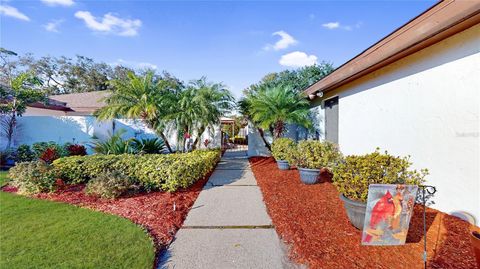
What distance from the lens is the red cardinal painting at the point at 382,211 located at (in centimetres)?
271

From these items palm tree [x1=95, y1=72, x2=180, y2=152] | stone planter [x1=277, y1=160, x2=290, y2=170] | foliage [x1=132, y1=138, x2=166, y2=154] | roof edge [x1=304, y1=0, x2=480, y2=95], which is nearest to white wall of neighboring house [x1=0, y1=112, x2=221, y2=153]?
foliage [x1=132, y1=138, x2=166, y2=154]

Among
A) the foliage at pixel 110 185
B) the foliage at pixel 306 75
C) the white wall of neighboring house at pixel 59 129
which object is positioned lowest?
the foliage at pixel 110 185

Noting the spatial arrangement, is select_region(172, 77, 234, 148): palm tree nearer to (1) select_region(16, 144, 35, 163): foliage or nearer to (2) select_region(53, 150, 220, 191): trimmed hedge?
(2) select_region(53, 150, 220, 191): trimmed hedge

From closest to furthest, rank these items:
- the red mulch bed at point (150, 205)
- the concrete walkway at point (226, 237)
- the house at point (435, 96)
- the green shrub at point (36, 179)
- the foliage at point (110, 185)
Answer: the concrete walkway at point (226, 237) → the house at point (435, 96) → the red mulch bed at point (150, 205) → the foliage at point (110, 185) → the green shrub at point (36, 179)

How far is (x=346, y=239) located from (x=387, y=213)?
26.7 inches

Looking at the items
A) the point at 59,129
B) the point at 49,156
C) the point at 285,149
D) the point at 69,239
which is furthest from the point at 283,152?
the point at 59,129

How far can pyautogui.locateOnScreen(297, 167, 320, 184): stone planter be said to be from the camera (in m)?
5.91

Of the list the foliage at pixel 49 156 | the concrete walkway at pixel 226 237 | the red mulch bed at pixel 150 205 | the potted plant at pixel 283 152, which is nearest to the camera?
the concrete walkway at pixel 226 237

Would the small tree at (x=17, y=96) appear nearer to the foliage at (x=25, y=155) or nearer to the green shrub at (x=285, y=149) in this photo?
the foliage at (x=25, y=155)

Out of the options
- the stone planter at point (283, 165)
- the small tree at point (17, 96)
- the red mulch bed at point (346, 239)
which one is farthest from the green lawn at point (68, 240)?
the small tree at point (17, 96)

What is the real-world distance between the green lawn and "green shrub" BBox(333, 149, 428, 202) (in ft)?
9.34

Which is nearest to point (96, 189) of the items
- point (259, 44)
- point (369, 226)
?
point (369, 226)

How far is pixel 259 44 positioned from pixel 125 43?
6221mm

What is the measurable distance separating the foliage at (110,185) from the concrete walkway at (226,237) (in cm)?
166
